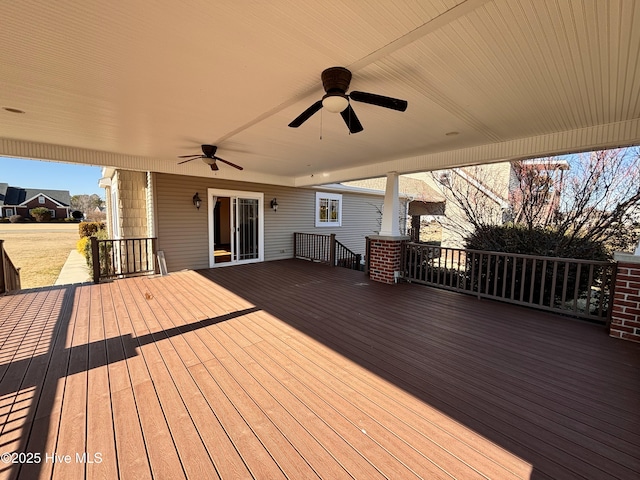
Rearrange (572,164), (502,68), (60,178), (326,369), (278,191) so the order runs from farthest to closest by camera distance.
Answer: (60,178) → (278,191) → (572,164) → (326,369) → (502,68)

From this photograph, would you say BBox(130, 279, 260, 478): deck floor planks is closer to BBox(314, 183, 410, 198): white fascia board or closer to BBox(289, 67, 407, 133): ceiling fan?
BBox(289, 67, 407, 133): ceiling fan

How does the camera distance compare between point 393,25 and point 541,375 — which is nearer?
point 393,25

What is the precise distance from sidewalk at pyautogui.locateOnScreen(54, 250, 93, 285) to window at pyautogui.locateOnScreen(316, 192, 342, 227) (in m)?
7.09

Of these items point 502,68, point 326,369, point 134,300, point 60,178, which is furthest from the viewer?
point 60,178

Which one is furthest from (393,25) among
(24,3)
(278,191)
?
(278,191)

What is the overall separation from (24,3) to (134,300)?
13.3 ft

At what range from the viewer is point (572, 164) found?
5348 mm

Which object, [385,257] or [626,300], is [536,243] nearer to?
[626,300]

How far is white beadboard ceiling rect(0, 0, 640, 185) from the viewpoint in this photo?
71.1 inches

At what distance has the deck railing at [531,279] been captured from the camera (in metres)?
3.85

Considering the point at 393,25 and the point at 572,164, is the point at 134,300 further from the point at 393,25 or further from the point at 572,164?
the point at 572,164

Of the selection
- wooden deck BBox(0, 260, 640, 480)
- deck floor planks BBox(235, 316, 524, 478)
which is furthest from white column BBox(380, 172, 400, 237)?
deck floor planks BBox(235, 316, 524, 478)

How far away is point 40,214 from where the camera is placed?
3083 centimetres

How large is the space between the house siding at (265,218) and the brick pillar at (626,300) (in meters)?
7.64
